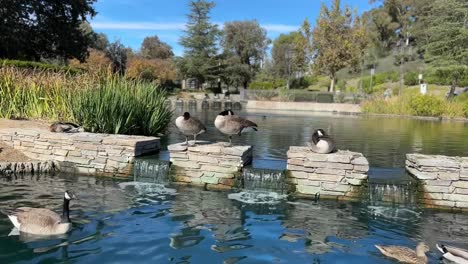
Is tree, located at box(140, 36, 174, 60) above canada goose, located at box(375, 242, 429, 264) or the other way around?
above

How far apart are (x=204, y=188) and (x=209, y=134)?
7467 mm

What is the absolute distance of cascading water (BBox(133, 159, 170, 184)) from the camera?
380 inches

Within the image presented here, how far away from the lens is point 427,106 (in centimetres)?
3228

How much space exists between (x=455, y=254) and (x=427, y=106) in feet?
95.3

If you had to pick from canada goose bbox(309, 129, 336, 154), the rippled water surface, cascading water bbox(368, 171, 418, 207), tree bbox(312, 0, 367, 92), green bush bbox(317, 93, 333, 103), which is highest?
tree bbox(312, 0, 367, 92)

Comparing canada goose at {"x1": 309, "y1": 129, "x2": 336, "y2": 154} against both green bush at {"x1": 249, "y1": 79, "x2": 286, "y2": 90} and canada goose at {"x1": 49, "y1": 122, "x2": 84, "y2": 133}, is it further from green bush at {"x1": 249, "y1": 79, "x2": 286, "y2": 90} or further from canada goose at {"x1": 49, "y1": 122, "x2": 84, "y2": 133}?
green bush at {"x1": 249, "y1": 79, "x2": 286, "y2": 90}

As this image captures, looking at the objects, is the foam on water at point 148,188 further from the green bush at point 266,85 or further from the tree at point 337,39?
the green bush at point 266,85

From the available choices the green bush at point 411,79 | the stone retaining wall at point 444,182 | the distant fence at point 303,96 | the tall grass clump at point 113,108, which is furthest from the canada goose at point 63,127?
the green bush at point 411,79

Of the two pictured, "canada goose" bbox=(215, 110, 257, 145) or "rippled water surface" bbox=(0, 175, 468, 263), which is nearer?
"rippled water surface" bbox=(0, 175, 468, 263)

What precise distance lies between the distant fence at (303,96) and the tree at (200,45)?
14502mm

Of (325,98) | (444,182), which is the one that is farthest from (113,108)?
(325,98)

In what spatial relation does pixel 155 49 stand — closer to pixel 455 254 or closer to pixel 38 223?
pixel 38 223

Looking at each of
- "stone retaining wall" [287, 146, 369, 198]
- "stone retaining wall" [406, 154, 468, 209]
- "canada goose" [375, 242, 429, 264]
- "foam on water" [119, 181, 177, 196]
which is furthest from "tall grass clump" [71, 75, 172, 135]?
"canada goose" [375, 242, 429, 264]

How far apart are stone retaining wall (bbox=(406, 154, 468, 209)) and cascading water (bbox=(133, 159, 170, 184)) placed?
16.1 feet
